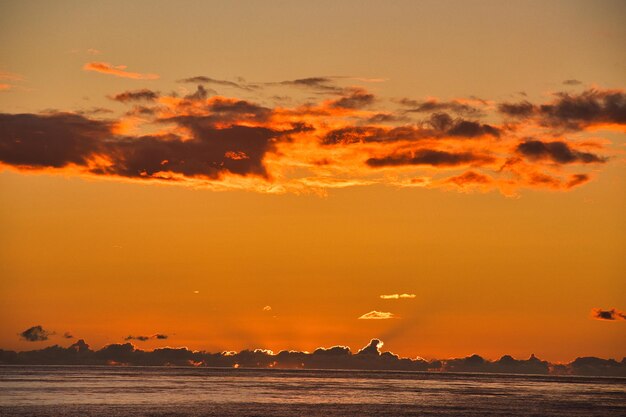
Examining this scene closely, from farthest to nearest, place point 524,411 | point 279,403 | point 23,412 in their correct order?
point 279,403
point 524,411
point 23,412

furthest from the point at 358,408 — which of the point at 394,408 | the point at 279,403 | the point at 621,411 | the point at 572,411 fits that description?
the point at 621,411

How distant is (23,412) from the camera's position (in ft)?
497

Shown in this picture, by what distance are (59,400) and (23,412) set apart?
3923 cm

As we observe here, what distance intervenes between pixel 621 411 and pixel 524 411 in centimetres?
2416

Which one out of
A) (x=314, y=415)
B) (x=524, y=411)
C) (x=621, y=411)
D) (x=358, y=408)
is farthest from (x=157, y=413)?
(x=621, y=411)

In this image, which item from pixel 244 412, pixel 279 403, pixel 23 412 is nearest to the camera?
pixel 23 412

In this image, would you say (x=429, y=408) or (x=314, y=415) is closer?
(x=314, y=415)

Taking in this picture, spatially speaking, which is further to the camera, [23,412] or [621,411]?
[621,411]

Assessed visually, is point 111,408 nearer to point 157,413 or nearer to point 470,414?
point 157,413

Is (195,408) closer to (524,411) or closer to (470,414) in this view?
(470,414)

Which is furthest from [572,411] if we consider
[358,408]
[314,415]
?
[314,415]

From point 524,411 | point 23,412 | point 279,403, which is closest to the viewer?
point 23,412

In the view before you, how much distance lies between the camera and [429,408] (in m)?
188

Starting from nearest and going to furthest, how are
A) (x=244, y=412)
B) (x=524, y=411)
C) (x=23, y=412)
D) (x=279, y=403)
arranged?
1. (x=23, y=412)
2. (x=244, y=412)
3. (x=524, y=411)
4. (x=279, y=403)
